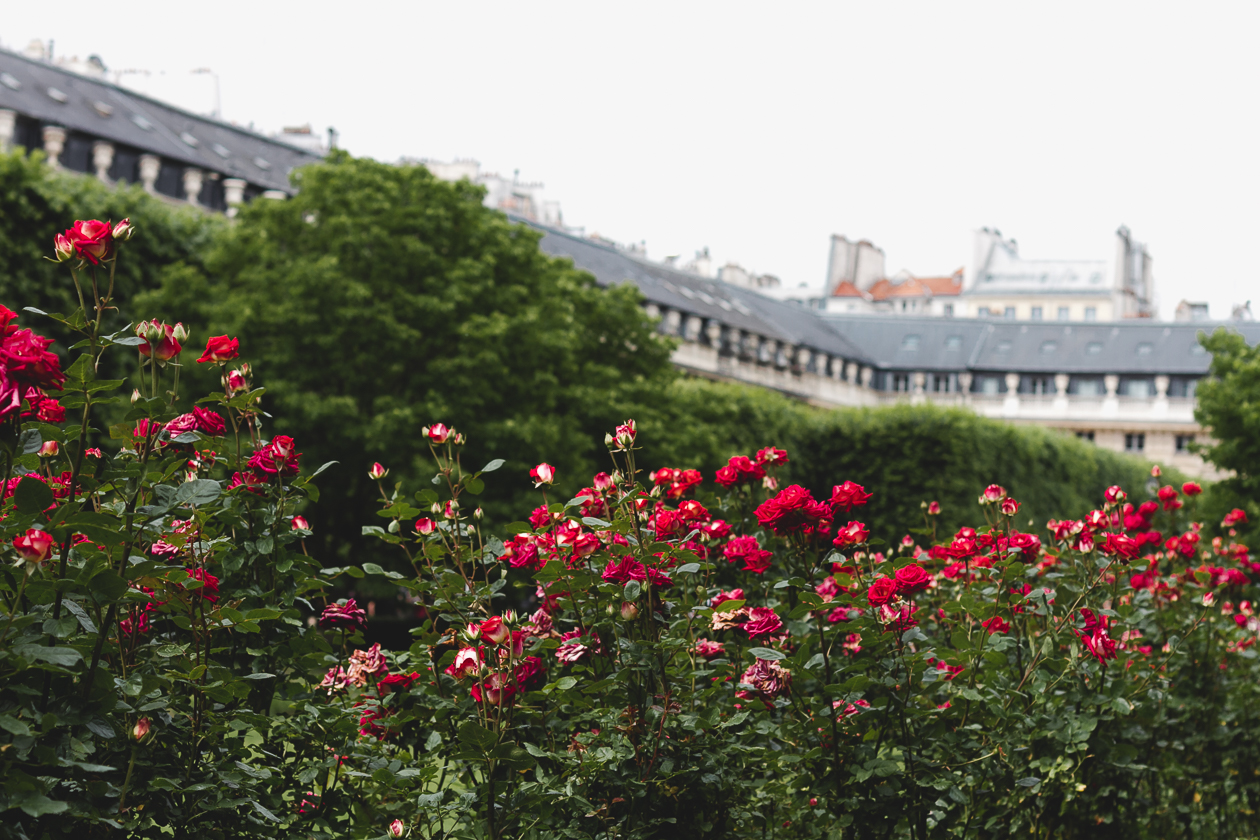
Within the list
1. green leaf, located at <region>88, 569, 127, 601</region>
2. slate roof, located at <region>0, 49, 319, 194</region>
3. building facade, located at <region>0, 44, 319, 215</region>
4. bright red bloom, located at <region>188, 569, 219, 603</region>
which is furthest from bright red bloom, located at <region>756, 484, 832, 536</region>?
slate roof, located at <region>0, 49, 319, 194</region>

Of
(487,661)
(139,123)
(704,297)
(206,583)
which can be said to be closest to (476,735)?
(487,661)

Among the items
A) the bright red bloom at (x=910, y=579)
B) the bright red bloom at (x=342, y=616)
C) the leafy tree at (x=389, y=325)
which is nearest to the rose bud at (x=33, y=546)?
the bright red bloom at (x=342, y=616)

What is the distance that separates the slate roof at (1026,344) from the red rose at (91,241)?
66931mm

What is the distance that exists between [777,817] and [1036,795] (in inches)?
35.8

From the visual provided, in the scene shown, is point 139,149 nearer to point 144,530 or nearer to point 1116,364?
point 144,530

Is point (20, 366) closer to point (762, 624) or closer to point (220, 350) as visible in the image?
point (220, 350)

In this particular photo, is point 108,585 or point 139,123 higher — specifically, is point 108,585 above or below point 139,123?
below

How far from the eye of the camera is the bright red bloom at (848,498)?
144 inches

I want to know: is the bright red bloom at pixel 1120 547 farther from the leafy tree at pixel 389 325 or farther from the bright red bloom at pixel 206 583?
the leafy tree at pixel 389 325

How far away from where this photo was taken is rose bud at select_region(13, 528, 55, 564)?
2.33 m

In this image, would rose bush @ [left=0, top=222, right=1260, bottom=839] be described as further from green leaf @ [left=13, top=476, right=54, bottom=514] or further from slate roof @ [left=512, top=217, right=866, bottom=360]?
slate roof @ [left=512, top=217, right=866, bottom=360]

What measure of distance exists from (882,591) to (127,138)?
1447 inches

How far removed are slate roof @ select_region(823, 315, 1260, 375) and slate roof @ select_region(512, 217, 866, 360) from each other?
237 centimetres

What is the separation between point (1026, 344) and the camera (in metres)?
68.4
